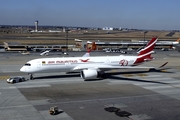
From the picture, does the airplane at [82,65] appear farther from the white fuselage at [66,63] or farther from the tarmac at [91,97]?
the tarmac at [91,97]

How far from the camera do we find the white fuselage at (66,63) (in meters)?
48.5

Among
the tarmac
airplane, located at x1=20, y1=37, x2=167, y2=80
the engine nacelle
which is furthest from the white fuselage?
the engine nacelle

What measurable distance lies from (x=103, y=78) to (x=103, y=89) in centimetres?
954

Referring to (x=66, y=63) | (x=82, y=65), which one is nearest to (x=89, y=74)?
(x=82, y=65)

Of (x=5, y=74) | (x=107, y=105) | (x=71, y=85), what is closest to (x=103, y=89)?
(x=71, y=85)

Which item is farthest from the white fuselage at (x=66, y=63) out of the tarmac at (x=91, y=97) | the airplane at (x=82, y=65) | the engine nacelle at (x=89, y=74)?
the engine nacelle at (x=89, y=74)

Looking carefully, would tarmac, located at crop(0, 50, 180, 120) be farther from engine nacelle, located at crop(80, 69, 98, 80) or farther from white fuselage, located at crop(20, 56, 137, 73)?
white fuselage, located at crop(20, 56, 137, 73)

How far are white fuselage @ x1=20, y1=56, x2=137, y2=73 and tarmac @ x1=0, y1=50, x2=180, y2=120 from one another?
192cm

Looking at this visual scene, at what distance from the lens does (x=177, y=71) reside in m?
61.7

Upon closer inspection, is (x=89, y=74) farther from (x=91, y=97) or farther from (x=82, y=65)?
(x=91, y=97)

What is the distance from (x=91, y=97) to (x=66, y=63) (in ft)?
47.2

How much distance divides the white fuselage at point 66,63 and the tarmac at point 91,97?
1.92 metres

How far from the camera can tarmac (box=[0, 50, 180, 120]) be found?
97.3ft

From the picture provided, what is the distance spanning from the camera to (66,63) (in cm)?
5000
